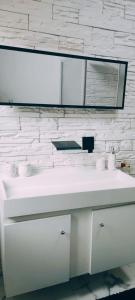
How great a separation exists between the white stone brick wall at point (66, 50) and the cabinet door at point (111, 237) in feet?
1.91

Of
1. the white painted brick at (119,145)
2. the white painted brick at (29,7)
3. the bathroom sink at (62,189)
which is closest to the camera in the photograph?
the bathroom sink at (62,189)

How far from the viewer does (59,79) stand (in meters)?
1.79

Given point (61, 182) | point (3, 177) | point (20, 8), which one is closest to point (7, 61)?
point (20, 8)

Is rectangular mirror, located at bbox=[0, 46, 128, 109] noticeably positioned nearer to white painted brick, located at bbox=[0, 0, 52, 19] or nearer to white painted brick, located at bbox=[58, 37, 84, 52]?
white painted brick, located at bbox=[58, 37, 84, 52]

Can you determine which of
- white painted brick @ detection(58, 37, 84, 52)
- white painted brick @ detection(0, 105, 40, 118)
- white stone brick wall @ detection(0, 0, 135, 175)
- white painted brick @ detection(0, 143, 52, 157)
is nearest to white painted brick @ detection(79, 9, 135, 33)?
white stone brick wall @ detection(0, 0, 135, 175)

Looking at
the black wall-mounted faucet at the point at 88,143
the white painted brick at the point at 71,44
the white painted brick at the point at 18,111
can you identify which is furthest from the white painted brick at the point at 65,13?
the black wall-mounted faucet at the point at 88,143

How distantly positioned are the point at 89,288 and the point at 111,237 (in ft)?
1.52

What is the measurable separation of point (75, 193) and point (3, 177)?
60 centimetres

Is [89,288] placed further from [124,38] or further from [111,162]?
[124,38]

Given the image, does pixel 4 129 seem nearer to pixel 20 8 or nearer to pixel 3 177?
pixel 3 177

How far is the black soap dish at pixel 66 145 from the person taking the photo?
178cm

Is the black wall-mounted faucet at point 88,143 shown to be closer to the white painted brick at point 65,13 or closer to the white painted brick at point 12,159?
the white painted brick at point 12,159

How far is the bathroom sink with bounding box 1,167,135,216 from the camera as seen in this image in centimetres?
140

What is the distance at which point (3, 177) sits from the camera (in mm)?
1752
